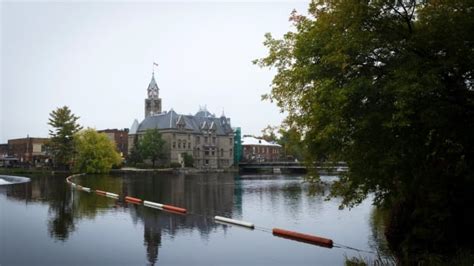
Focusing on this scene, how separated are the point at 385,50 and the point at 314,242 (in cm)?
913

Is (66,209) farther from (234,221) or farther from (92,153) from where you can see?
(92,153)

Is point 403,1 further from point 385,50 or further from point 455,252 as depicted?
point 455,252

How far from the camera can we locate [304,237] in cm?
1944

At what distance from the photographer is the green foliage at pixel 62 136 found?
86.2 m

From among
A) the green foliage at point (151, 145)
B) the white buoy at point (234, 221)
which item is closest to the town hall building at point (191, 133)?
the green foliage at point (151, 145)

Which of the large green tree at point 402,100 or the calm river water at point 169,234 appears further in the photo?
the calm river water at point 169,234

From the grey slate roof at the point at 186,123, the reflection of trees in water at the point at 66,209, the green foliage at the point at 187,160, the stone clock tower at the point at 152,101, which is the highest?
the stone clock tower at the point at 152,101

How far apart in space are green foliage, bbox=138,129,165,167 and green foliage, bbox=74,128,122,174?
21.9 meters

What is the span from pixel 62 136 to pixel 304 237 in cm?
7696

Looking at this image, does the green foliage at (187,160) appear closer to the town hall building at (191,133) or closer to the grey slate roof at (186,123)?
the town hall building at (191,133)

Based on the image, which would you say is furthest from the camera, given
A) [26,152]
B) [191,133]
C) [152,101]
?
[152,101]

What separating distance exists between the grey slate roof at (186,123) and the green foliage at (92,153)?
3567cm

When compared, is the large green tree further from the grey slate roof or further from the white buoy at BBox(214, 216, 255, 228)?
the grey slate roof

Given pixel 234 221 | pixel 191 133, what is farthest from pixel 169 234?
pixel 191 133
